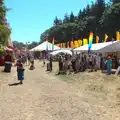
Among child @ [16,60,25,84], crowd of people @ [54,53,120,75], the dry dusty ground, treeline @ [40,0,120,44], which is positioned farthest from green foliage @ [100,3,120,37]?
the dry dusty ground

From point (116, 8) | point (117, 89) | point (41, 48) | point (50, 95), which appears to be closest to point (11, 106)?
point (50, 95)

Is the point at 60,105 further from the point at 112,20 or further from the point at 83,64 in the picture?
the point at 112,20

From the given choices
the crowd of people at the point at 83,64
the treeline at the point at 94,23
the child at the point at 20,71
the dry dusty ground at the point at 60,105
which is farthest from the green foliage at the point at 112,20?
the dry dusty ground at the point at 60,105

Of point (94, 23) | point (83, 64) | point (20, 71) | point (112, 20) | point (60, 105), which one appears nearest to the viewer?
point (60, 105)

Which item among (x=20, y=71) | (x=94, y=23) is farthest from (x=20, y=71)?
(x=94, y=23)

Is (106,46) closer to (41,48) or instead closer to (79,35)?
(41,48)

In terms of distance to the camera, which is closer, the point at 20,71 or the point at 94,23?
the point at 20,71

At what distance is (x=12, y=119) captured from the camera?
10219mm

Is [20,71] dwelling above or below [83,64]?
below

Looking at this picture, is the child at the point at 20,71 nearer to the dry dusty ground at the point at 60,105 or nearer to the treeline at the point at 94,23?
the dry dusty ground at the point at 60,105

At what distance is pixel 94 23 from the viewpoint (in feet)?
342

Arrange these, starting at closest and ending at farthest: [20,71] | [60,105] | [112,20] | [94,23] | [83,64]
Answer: [60,105]
[20,71]
[83,64]
[112,20]
[94,23]

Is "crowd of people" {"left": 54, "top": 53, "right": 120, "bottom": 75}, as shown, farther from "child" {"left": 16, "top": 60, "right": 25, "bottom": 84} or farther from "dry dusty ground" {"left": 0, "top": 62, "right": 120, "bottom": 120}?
"dry dusty ground" {"left": 0, "top": 62, "right": 120, "bottom": 120}

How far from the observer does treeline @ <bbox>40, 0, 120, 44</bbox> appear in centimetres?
8138
